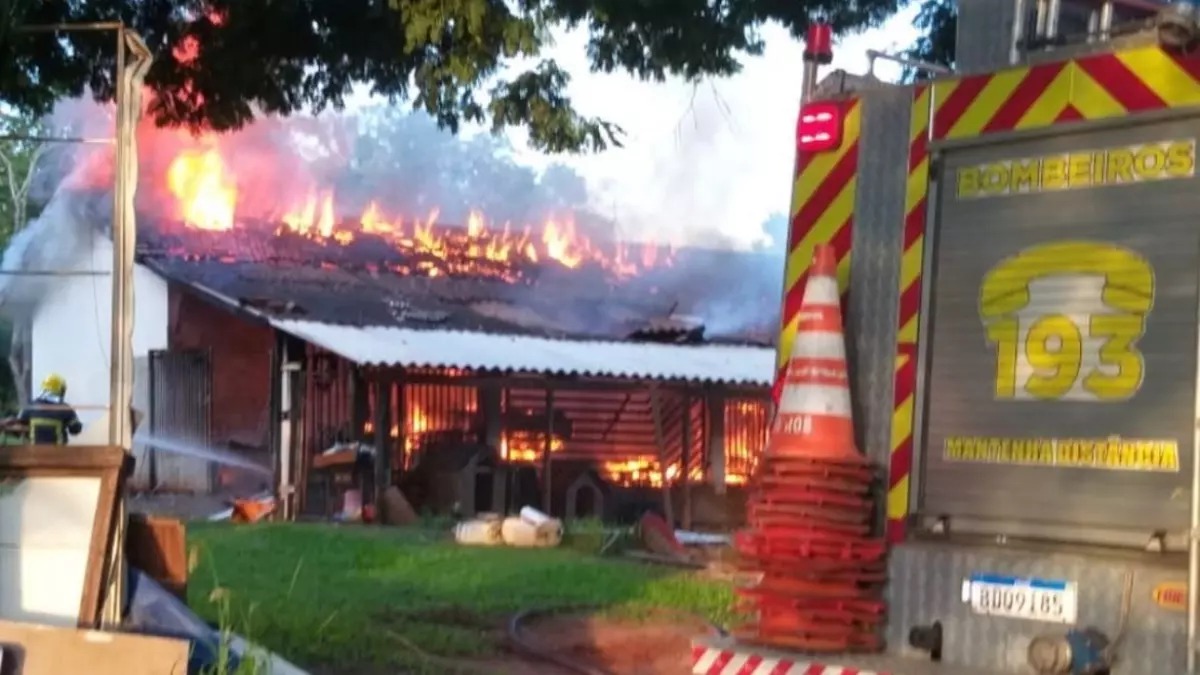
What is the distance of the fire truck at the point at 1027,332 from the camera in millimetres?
4406

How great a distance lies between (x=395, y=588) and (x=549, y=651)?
10.4ft

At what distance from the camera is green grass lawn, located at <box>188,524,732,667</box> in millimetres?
11148

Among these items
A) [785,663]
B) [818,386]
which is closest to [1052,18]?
[818,386]

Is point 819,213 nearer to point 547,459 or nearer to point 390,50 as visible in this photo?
point 390,50

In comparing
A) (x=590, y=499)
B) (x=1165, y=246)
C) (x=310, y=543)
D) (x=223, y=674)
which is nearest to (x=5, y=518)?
(x=223, y=674)

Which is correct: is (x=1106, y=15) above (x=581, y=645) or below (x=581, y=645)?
above

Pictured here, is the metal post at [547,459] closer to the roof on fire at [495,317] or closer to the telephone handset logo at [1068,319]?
the roof on fire at [495,317]

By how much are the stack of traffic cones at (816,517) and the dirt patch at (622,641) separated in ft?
16.7

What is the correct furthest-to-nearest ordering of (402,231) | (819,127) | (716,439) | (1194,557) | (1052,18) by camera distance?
(402,231), (716,439), (819,127), (1052,18), (1194,557)

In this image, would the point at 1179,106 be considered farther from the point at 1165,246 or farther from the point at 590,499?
the point at 590,499

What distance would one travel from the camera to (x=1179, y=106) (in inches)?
174

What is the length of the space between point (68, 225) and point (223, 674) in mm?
22414

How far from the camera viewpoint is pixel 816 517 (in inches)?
206

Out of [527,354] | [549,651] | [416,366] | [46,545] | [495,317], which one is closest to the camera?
[46,545]
